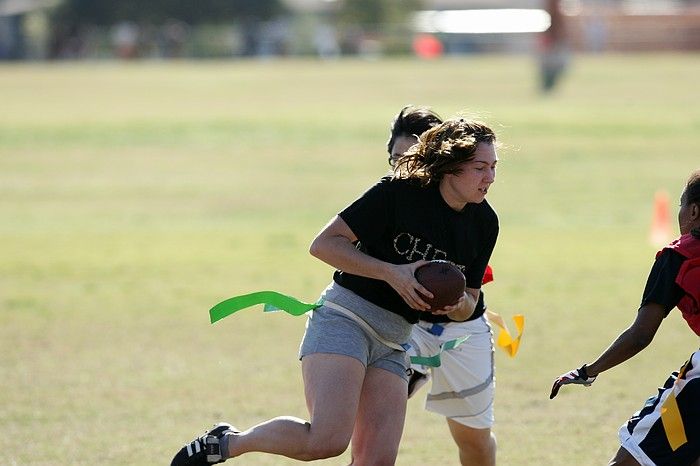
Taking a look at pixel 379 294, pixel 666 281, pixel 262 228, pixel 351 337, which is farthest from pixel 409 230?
pixel 262 228

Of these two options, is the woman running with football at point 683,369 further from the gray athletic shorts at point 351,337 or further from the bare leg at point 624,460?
the gray athletic shorts at point 351,337

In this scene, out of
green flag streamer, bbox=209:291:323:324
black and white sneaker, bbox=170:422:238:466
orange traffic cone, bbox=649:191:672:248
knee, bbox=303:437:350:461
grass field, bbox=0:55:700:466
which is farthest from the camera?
orange traffic cone, bbox=649:191:672:248

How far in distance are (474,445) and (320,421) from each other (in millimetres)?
1264

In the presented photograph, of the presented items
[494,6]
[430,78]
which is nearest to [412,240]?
[430,78]

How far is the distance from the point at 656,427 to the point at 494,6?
105182 millimetres

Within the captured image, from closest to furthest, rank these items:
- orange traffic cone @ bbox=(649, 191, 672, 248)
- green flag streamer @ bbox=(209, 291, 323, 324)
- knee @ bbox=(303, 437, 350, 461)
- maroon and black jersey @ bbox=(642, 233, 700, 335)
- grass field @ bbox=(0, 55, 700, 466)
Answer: maroon and black jersey @ bbox=(642, 233, 700, 335), knee @ bbox=(303, 437, 350, 461), green flag streamer @ bbox=(209, 291, 323, 324), grass field @ bbox=(0, 55, 700, 466), orange traffic cone @ bbox=(649, 191, 672, 248)

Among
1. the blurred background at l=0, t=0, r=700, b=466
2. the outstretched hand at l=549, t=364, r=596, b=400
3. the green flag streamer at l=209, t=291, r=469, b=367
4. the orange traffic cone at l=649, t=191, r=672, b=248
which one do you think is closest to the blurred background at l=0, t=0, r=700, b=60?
the blurred background at l=0, t=0, r=700, b=466

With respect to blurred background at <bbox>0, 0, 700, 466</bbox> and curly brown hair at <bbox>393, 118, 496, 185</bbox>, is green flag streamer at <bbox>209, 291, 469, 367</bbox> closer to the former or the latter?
curly brown hair at <bbox>393, 118, 496, 185</bbox>

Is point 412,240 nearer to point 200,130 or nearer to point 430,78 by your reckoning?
point 200,130

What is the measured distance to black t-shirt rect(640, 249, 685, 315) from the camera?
15.4ft

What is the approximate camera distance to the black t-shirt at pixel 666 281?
4.71m

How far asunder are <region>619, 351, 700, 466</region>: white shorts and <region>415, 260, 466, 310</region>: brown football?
859 millimetres

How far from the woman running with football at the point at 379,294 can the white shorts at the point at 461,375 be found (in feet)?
2.10

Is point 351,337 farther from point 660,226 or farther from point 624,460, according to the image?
point 660,226
